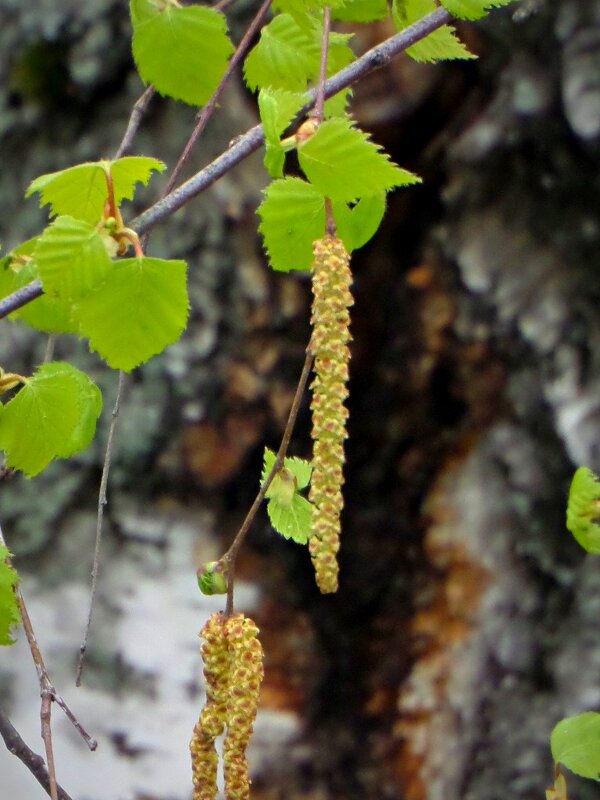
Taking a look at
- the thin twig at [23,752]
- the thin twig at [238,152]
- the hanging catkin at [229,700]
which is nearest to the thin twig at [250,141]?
the thin twig at [238,152]

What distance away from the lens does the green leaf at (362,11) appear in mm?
595

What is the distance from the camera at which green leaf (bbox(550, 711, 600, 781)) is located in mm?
605

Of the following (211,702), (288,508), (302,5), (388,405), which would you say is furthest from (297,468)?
(388,405)

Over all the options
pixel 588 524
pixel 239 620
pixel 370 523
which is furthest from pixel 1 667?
pixel 588 524

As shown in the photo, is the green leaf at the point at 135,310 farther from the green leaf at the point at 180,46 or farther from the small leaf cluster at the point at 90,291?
the green leaf at the point at 180,46

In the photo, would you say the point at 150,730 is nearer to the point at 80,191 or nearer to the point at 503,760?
the point at 503,760

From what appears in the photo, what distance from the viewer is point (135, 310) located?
17.9 inches

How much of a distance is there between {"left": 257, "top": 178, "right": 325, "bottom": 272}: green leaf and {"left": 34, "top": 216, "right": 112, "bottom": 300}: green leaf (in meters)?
0.09

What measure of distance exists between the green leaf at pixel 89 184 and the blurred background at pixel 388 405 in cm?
75

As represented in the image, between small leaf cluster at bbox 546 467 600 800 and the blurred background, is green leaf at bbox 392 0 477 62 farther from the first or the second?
the blurred background

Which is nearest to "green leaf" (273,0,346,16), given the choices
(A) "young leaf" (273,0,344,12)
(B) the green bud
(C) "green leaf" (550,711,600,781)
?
(A) "young leaf" (273,0,344,12)

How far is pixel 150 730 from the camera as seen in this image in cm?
128

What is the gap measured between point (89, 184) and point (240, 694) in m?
0.30

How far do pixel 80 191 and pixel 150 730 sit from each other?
3.24ft
